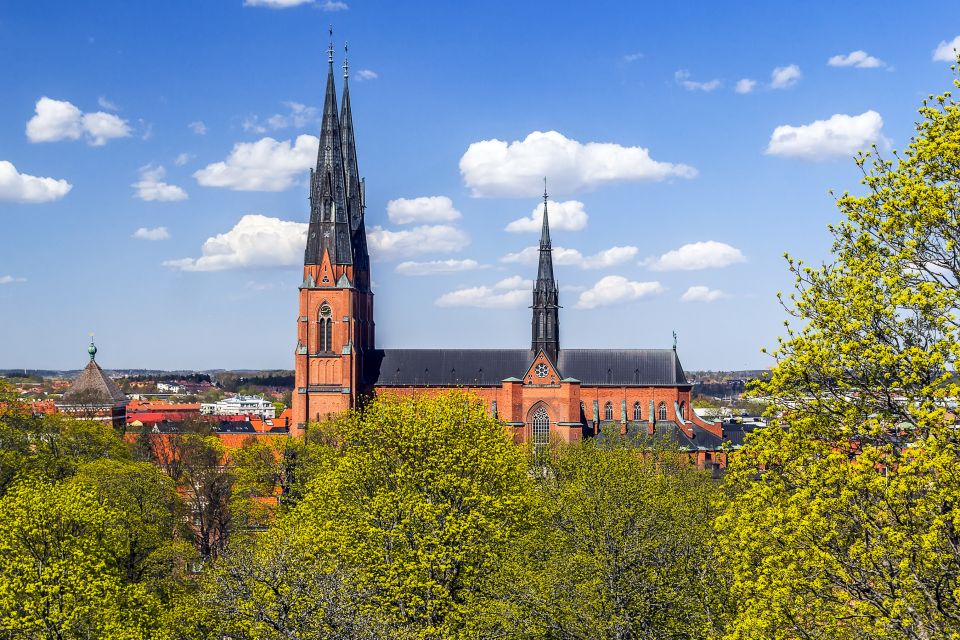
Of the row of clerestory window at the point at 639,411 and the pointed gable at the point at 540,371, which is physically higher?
the pointed gable at the point at 540,371

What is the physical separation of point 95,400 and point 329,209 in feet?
91.5

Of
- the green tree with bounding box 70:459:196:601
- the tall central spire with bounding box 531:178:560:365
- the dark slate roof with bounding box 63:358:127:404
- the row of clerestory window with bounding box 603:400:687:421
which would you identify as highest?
the tall central spire with bounding box 531:178:560:365

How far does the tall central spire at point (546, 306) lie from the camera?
90625 millimetres

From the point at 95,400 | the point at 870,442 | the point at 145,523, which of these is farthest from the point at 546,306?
the point at 870,442

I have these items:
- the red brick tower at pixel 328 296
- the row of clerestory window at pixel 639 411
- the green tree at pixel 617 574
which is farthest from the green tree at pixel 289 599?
the row of clerestory window at pixel 639 411

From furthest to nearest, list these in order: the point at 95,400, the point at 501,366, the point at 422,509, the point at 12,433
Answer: the point at 501,366 < the point at 95,400 < the point at 12,433 < the point at 422,509

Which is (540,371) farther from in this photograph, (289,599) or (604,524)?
(289,599)

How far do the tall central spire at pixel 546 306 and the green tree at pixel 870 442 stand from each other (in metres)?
72.7

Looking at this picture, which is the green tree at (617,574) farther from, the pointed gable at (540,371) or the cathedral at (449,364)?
the pointed gable at (540,371)

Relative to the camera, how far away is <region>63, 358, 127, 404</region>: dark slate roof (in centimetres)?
8494

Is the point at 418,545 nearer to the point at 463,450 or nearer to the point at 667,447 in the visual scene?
the point at 463,450

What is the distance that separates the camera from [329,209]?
285 ft

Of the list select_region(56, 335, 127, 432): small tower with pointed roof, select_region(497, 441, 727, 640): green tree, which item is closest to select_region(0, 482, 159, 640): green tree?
select_region(497, 441, 727, 640): green tree

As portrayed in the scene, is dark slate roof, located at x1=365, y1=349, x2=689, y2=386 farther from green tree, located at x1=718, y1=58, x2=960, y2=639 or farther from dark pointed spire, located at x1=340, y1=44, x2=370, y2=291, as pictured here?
green tree, located at x1=718, y1=58, x2=960, y2=639
